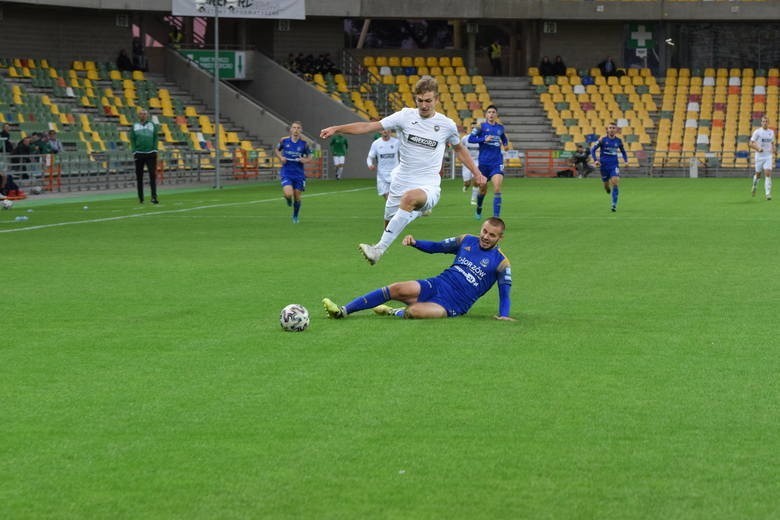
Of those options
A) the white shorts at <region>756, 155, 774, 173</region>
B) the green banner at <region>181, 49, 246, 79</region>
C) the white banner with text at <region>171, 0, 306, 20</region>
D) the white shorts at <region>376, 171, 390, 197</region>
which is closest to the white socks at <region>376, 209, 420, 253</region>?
the white shorts at <region>376, 171, 390, 197</region>

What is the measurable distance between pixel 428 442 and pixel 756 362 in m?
3.45

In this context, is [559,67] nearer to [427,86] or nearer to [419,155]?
[419,155]

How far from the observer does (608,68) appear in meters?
63.7

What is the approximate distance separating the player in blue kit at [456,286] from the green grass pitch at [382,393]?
0.67 ft

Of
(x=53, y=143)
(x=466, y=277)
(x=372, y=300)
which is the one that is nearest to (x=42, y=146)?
(x=53, y=143)

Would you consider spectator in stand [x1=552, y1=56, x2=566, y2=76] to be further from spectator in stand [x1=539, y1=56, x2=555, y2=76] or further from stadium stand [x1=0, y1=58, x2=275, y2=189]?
stadium stand [x1=0, y1=58, x2=275, y2=189]

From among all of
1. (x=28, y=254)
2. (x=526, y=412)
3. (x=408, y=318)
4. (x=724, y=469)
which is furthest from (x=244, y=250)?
(x=724, y=469)

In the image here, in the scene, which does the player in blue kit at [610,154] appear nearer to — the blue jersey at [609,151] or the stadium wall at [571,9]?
the blue jersey at [609,151]

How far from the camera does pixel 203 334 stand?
36.5 ft

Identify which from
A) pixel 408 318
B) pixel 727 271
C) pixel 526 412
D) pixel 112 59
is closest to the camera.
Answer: pixel 526 412

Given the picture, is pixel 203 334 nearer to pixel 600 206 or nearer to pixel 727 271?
pixel 727 271

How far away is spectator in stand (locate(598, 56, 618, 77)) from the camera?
209 ft

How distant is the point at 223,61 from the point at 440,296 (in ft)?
155

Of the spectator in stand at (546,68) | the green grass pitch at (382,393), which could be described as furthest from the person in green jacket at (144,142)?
the spectator in stand at (546,68)
